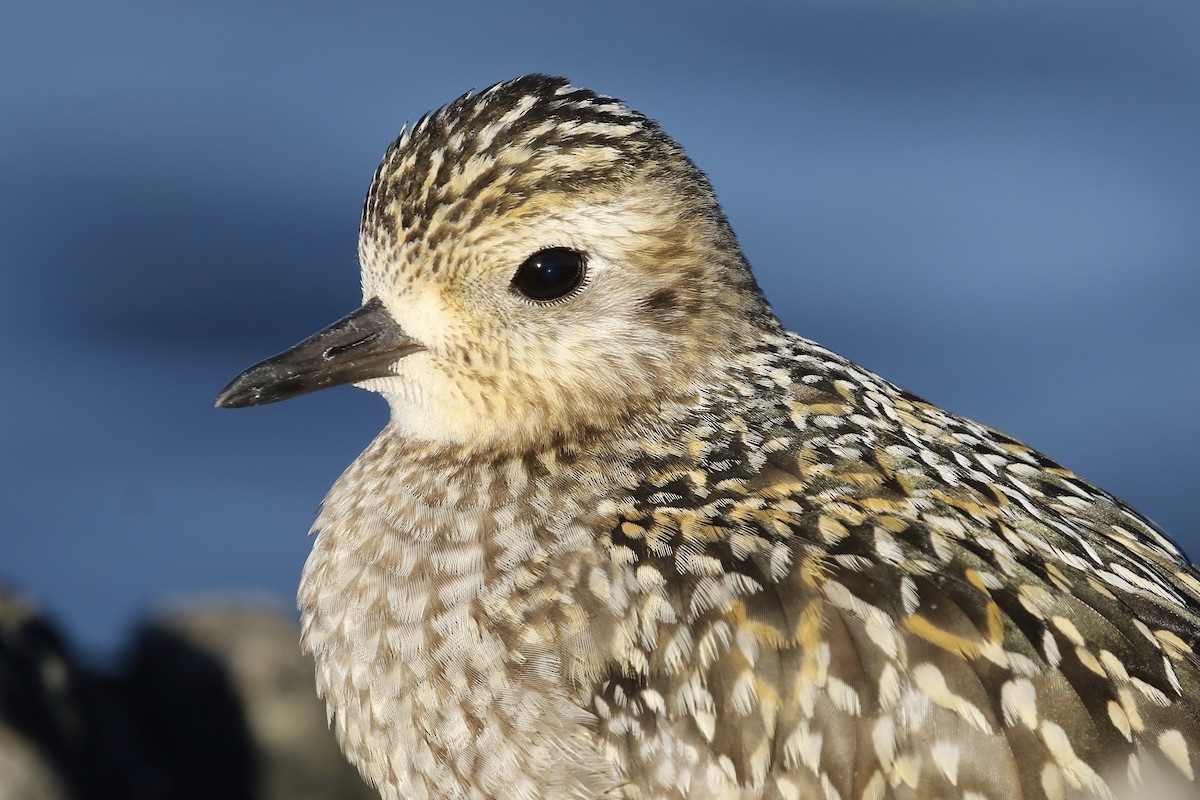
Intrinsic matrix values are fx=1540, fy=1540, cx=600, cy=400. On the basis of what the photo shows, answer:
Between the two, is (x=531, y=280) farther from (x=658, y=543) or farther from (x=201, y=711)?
(x=201, y=711)

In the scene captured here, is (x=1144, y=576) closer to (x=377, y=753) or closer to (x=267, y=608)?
(x=377, y=753)

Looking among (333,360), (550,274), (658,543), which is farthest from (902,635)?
(333,360)

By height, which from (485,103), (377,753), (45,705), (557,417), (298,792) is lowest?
(298,792)

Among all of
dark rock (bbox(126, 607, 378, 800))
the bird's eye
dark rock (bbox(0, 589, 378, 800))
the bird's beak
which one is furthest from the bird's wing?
dark rock (bbox(126, 607, 378, 800))

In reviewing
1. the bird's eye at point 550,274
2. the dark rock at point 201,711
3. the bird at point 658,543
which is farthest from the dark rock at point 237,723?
the bird's eye at point 550,274

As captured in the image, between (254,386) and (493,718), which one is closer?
(493,718)

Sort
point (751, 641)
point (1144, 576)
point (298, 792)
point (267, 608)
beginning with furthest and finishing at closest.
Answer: point (267, 608) < point (298, 792) < point (1144, 576) < point (751, 641)

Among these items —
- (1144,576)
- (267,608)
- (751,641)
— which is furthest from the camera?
(267,608)

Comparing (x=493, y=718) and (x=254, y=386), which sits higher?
(x=254, y=386)

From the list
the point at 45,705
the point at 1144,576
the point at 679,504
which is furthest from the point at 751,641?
the point at 45,705
